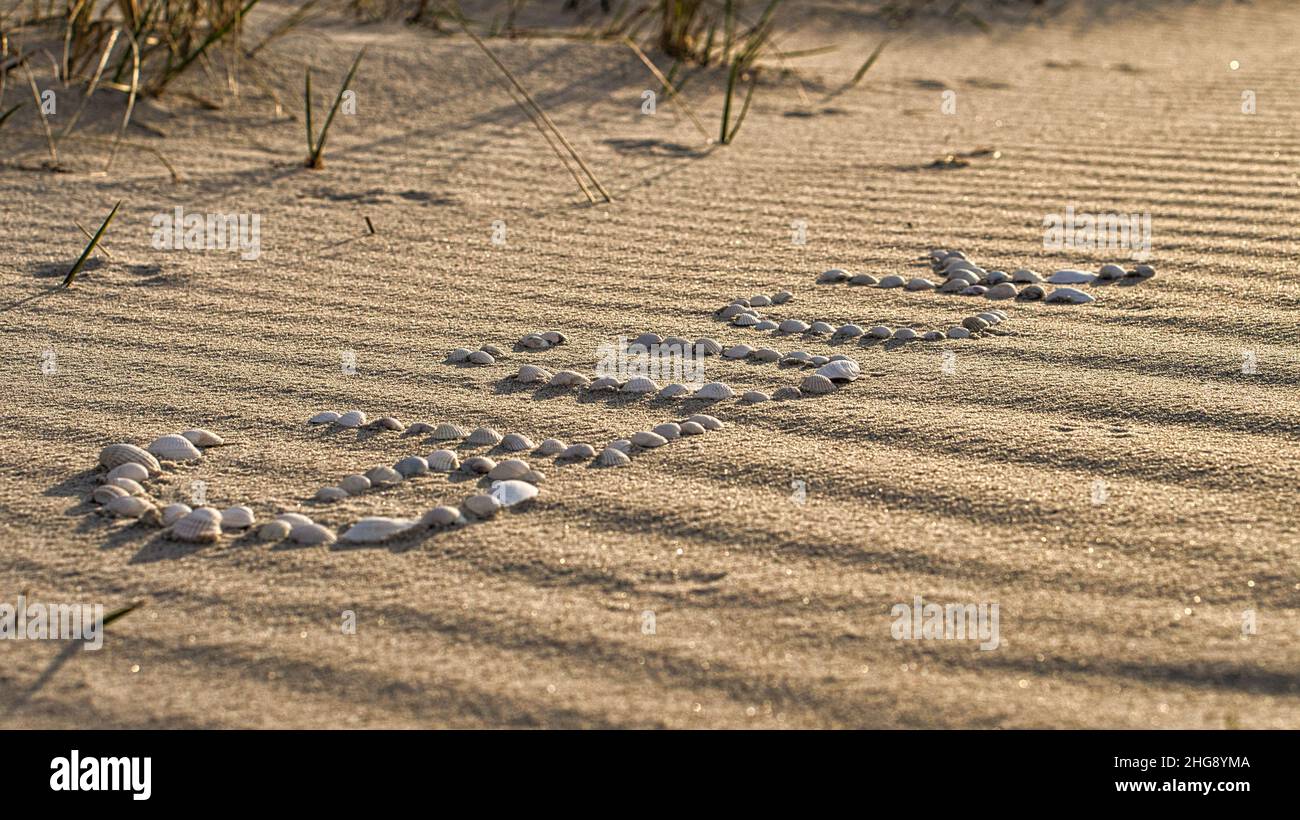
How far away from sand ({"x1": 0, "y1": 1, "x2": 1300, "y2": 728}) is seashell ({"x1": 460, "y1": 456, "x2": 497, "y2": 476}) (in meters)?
0.08

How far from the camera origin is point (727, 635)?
1.72 meters

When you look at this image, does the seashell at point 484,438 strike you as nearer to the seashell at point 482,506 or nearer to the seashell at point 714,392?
the seashell at point 482,506

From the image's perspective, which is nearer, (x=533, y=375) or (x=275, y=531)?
(x=275, y=531)

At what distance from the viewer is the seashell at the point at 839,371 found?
8.56ft

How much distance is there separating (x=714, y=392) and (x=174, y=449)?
982 mm

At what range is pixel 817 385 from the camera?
2568 millimetres

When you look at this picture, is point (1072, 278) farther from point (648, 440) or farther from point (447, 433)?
point (447, 433)

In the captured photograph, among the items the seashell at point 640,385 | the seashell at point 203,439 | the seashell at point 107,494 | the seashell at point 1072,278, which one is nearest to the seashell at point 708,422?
the seashell at point 640,385

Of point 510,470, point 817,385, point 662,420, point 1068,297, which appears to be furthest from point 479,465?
point 1068,297

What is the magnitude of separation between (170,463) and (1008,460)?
1.41 meters

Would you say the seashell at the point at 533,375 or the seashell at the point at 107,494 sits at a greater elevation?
the seashell at the point at 533,375

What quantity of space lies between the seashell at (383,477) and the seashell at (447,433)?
0.60ft

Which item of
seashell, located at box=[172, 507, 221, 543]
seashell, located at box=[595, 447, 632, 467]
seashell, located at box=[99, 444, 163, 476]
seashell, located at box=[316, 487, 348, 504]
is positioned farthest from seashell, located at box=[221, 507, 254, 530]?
seashell, located at box=[595, 447, 632, 467]
